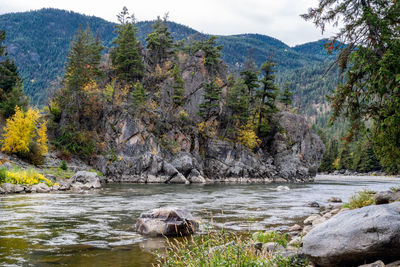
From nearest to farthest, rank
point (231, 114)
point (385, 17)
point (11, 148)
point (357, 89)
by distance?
point (385, 17)
point (357, 89)
point (11, 148)
point (231, 114)

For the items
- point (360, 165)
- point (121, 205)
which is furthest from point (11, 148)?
point (360, 165)

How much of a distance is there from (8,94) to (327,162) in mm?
115756

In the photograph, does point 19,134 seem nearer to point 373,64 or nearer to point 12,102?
point 12,102

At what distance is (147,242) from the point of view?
1088cm

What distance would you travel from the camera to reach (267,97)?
221 feet

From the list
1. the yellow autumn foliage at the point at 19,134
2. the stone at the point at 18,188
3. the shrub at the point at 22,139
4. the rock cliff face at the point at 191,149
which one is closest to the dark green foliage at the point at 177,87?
the rock cliff face at the point at 191,149

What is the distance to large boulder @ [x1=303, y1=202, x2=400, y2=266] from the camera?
20.0 feet

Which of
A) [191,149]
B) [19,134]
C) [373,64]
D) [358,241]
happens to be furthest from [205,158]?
[358,241]

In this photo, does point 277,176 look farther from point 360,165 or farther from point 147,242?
point 360,165

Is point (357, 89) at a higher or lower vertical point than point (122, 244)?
higher

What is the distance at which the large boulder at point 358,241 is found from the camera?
20.0ft

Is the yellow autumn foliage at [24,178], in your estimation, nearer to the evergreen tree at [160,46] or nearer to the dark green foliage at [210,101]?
the dark green foliage at [210,101]

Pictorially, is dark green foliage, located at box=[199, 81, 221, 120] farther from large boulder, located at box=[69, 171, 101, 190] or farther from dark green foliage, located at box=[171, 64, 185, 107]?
large boulder, located at box=[69, 171, 101, 190]

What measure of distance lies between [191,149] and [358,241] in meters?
51.6
